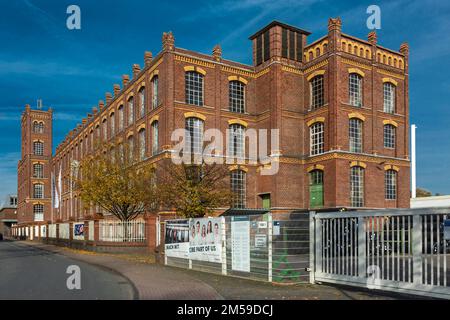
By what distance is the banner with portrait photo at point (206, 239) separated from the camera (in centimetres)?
1500

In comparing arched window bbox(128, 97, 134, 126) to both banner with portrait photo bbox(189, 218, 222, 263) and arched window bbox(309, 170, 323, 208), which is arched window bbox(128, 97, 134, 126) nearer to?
arched window bbox(309, 170, 323, 208)

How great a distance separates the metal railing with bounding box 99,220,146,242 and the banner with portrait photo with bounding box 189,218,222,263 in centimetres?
939

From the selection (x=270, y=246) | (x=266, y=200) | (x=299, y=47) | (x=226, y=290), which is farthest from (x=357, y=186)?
(x=226, y=290)

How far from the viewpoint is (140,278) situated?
45.9ft

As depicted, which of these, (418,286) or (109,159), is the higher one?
(109,159)

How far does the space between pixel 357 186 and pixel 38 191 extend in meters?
61.3

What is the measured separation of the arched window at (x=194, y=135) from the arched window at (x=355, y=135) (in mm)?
10651

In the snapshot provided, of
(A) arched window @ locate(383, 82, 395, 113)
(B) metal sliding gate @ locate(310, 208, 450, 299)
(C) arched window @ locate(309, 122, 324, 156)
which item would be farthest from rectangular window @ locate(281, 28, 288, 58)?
(B) metal sliding gate @ locate(310, 208, 450, 299)

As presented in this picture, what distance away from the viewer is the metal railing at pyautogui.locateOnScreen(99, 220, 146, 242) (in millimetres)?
25641

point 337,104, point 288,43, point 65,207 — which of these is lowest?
point 65,207

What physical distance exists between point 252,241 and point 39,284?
6.54 m
